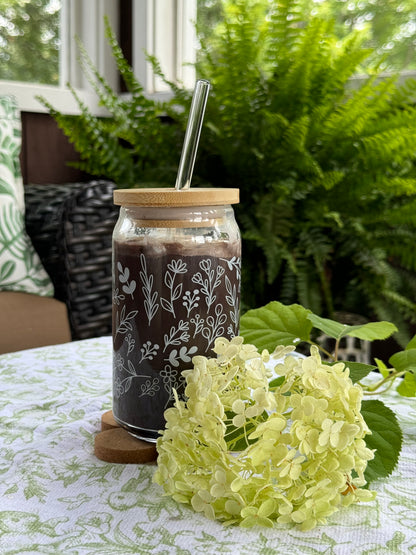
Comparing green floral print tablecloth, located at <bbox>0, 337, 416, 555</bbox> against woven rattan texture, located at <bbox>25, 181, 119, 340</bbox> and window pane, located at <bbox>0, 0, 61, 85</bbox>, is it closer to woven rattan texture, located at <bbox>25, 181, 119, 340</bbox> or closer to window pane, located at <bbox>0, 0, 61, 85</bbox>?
woven rattan texture, located at <bbox>25, 181, 119, 340</bbox>

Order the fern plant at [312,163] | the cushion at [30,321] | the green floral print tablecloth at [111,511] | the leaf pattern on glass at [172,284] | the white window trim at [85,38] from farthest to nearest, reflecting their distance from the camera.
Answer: the white window trim at [85,38] < the fern plant at [312,163] < the cushion at [30,321] < the leaf pattern on glass at [172,284] < the green floral print tablecloth at [111,511]

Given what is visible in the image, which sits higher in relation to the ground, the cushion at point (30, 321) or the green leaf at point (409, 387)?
the green leaf at point (409, 387)

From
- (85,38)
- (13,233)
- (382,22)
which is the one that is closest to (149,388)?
(13,233)

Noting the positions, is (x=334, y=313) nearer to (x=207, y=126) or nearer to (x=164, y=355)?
(x=207, y=126)

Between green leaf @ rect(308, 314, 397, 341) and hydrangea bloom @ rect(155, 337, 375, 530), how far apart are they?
138 mm

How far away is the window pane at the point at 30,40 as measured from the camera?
6.89 ft

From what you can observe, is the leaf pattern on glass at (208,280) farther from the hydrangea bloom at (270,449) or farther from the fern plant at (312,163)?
the fern plant at (312,163)

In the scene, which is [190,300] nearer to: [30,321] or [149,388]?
[149,388]

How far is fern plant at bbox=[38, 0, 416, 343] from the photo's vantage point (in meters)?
1.44

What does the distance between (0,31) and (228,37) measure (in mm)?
978

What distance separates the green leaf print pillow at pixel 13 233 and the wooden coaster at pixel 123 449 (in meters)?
0.94

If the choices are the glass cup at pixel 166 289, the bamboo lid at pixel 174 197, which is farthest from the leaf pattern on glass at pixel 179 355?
the bamboo lid at pixel 174 197

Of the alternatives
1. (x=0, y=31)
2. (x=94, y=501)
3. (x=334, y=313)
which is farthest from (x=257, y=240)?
(x=0, y=31)

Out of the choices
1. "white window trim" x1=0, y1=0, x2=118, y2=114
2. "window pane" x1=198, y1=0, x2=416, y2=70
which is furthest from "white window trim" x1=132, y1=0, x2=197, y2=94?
"window pane" x1=198, y1=0, x2=416, y2=70
